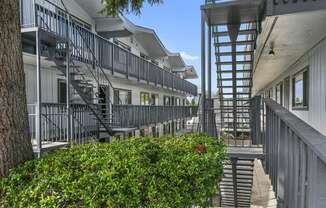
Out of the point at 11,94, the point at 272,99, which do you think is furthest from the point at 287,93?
the point at 11,94

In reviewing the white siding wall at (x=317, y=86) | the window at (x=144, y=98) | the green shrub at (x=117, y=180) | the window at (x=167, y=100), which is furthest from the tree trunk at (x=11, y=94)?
the window at (x=167, y=100)

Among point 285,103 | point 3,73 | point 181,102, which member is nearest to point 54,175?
point 3,73

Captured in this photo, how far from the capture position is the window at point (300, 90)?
8.75 meters

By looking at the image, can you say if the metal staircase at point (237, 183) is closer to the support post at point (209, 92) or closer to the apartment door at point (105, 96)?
the support post at point (209, 92)

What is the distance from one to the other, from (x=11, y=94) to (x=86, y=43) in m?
8.10

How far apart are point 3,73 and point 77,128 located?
679cm

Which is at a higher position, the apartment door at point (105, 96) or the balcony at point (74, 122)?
the apartment door at point (105, 96)

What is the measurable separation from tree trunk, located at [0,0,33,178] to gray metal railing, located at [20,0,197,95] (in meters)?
5.45

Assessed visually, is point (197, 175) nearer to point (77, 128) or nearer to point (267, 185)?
point (77, 128)

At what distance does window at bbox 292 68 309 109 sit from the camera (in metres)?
8.75

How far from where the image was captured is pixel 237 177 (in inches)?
337

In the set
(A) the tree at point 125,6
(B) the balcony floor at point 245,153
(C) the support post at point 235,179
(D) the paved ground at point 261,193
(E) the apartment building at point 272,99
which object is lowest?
(D) the paved ground at point 261,193

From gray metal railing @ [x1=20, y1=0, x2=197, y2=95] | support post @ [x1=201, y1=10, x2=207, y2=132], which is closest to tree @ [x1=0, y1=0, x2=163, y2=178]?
support post @ [x1=201, y1=10, x2=207, y2=132]

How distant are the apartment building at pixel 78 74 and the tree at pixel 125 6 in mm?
3037
